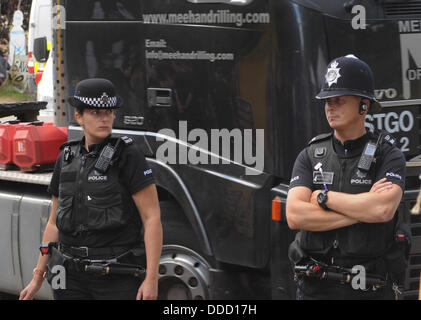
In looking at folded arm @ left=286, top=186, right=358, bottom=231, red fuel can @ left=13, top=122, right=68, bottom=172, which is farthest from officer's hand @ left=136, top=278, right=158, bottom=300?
red fuel can @ left=13, top=122, right=68, bottom=172

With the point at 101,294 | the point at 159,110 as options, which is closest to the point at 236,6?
the point at 159,110

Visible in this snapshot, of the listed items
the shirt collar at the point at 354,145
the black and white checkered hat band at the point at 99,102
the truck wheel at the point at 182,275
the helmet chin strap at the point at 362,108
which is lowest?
the truck wheel at the point at 182,275

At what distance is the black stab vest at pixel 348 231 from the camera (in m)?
3.66

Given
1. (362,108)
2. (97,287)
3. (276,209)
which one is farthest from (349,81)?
(97,287)

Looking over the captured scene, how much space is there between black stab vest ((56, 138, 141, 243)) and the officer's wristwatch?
985mm

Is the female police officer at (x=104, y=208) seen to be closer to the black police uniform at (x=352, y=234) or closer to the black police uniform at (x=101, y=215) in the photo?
the black police uniform at (x=101, y=215)

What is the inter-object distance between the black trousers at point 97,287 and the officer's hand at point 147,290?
0.40ft

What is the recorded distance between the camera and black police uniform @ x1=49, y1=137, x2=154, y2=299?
4062mm

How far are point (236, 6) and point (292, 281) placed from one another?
1.64m

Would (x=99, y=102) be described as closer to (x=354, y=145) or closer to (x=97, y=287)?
(x=97, y=287)

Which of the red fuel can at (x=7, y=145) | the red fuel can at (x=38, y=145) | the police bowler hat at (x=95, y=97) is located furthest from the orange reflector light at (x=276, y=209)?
the red fuel can at (x=7, y=145)

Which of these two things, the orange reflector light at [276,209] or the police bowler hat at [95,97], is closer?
the police bowler hat at [95,97]
